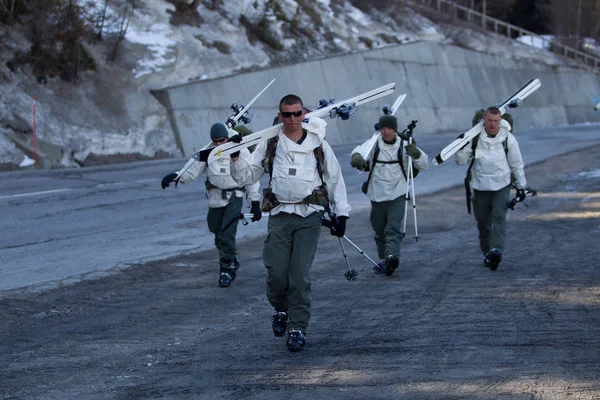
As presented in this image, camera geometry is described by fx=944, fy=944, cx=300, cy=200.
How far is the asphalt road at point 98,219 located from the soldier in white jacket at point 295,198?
12.0 feet

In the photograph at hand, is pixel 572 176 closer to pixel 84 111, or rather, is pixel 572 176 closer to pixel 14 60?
pixel 84 111

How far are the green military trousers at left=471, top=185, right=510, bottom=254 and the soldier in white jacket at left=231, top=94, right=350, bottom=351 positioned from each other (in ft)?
13.1

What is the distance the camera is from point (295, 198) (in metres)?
7.41

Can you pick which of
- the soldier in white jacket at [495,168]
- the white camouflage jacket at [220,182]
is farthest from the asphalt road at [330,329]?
the white camouflage jacket at [220,182]

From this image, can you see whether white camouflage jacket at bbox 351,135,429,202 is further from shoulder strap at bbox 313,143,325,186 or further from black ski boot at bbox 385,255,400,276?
shoulder strap at bbox 313,143,325,186

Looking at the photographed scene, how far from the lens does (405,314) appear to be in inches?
336

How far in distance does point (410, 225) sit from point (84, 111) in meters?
13.2

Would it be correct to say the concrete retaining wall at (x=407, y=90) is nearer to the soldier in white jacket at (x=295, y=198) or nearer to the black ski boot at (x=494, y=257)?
the black ski boot at (x=494, y=257)

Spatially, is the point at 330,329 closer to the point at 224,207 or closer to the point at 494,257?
the point at 224,207

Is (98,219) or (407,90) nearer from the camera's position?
(98,219)

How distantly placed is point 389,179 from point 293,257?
12.1 ft

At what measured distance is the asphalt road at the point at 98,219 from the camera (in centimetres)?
1151

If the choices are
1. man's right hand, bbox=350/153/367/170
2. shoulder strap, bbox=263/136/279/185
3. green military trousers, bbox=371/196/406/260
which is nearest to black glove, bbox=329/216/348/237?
shoulder strap, bbox=263/136/279/185

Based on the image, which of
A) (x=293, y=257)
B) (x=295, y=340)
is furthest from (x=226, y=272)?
(x=295, y=340)
